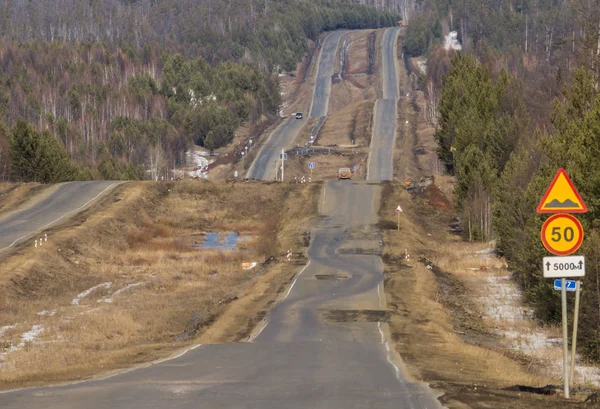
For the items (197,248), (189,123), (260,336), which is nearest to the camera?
(260,336)

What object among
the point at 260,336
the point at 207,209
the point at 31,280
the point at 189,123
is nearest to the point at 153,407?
the point at 260,336

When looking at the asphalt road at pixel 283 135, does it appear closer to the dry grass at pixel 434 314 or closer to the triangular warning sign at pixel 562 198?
the dry grass at pixel 434 314

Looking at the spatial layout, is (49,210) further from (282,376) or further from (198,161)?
(198,161)

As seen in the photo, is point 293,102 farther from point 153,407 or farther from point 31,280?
point 153,407

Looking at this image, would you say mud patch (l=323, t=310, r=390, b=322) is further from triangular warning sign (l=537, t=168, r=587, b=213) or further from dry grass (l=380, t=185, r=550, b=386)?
triangular warning sign (l=537, t=168, r=587, b=213)

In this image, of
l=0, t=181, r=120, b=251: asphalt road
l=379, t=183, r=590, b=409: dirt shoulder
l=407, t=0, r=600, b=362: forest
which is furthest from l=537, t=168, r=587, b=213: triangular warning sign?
l=0, t=181, r=120, b=251: asphalt road

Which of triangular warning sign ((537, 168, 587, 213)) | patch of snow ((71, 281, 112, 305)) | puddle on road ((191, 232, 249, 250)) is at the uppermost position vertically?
triangular warning sign ((537, 168, 587, 213))

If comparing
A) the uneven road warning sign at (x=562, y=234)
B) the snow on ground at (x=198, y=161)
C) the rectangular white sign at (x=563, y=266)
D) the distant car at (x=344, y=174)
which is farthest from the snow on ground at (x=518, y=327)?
the snow on ground at (x=198, y=161)
